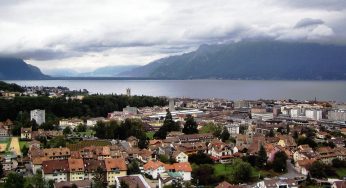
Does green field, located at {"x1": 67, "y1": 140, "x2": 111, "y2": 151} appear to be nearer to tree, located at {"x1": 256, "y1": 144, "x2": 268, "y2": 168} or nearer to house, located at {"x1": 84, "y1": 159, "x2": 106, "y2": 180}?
house, located at {"x1": 84, "y1": 159, "x2": 106, "y2": 180}

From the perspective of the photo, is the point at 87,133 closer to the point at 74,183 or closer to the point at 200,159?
the point at 200,159

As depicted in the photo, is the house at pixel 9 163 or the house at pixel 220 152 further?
the house at pixel 220 152

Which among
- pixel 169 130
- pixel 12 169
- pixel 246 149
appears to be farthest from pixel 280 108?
pixel 12 169

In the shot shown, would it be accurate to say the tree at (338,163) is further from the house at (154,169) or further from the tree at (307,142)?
the house at (154,169)

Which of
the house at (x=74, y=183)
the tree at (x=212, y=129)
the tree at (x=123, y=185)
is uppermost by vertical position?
the tree at (x=212, y=129)

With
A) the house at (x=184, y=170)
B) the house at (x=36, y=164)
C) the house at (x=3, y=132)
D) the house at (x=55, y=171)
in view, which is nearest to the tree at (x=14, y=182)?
the house at (x=55, y=171)

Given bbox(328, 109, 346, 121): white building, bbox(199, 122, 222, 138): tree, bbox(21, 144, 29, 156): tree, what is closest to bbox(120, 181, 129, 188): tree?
bbox(21, 144, 29, 156): tree

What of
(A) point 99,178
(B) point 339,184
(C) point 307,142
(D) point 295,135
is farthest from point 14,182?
(D) point 295,135
